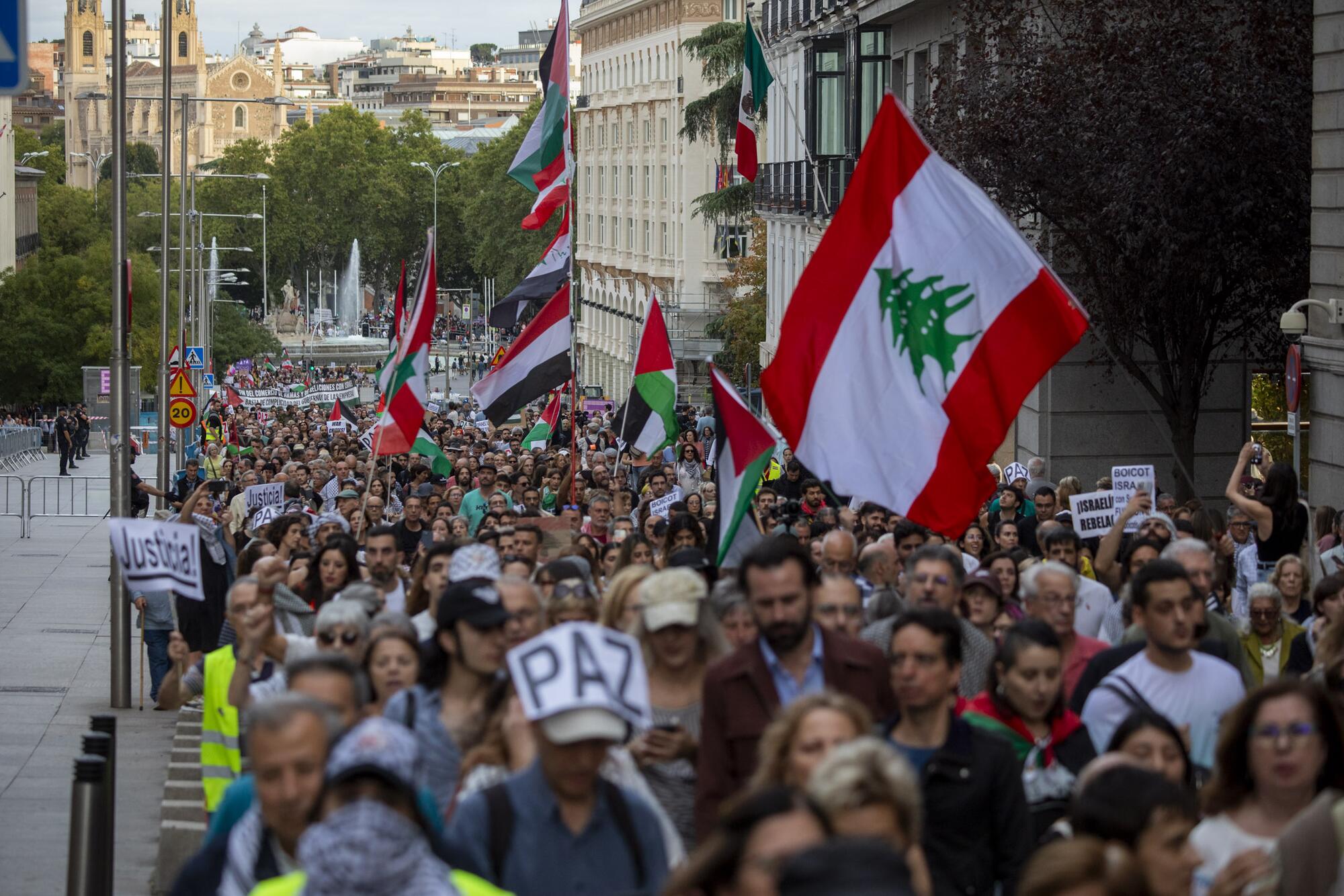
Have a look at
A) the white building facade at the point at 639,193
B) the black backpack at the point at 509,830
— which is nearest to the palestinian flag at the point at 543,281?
the black backpack at the point at 509,830

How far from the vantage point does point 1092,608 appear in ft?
31.7

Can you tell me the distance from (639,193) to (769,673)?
255ft

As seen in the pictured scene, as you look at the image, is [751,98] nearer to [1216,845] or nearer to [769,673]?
[769,673]

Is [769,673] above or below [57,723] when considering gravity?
above

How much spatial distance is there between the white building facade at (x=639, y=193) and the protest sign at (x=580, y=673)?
55.6m

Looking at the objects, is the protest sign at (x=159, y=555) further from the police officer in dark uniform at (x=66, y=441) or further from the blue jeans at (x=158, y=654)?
the police officer in dark uniform at (x=66, y=441)

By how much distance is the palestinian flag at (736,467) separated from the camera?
1042 cm

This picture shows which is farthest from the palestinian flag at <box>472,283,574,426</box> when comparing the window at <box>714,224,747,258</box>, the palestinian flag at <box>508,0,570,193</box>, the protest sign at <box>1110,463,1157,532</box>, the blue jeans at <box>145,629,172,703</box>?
the window at <box>714,224,747,258</box>

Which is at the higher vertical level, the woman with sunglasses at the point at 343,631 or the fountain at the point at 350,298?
the fountain at the point at 350,298

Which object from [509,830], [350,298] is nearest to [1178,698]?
[509,830]

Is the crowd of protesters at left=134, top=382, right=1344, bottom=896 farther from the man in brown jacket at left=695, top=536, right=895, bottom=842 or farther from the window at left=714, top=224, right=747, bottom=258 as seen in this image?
the window at left=714, top=224, right=747, bottom=258

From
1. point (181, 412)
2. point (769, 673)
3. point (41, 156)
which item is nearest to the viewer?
point (769, 673)

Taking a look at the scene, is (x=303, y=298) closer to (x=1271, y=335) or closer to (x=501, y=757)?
(x=1271, y=335)

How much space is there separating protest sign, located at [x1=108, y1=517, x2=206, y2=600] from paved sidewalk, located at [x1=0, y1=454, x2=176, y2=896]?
138 cm
